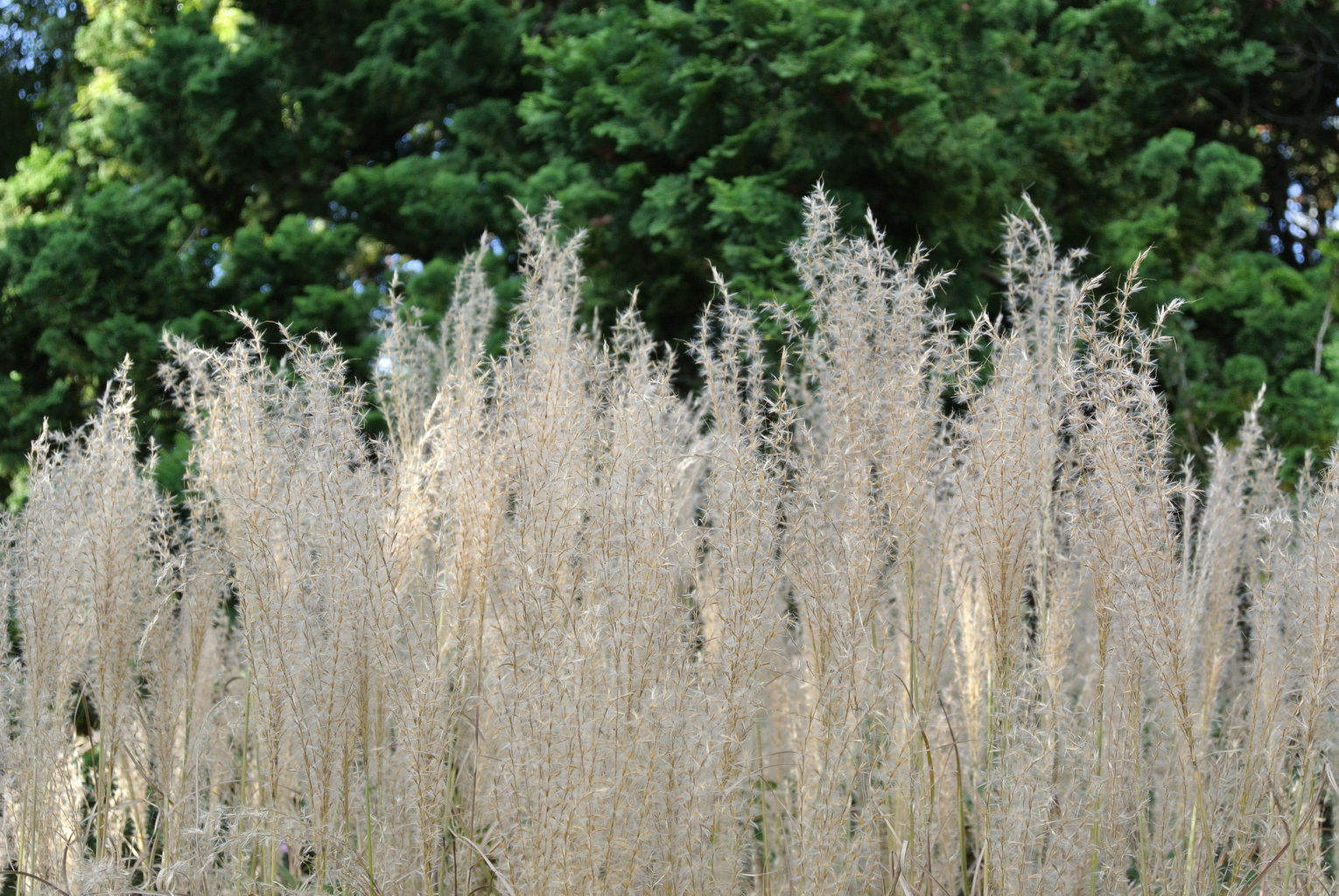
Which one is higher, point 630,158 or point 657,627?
point 630,158

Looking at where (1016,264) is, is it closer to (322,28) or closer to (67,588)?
(67,588)

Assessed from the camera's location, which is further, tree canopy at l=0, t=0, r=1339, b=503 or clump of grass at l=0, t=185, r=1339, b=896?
tree canopy at l=0, t=0, r=1339, b=503

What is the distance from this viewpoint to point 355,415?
2084 mm

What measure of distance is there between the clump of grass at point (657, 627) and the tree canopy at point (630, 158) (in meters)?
2.76

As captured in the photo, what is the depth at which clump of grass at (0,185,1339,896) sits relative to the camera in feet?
5.98

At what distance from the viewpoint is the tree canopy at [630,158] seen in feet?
18.3

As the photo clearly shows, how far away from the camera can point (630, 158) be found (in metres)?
6.17

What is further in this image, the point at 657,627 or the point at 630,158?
the point at 630,158

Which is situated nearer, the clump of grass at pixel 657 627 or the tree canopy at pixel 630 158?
the clump of grass at pixel 657 627

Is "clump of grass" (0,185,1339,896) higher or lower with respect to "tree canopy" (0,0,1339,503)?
lower

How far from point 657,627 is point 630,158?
185 inches

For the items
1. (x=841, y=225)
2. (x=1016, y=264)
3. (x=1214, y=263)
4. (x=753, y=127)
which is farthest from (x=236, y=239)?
(x=1214, y=263)

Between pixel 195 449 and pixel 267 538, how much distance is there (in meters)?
0.63

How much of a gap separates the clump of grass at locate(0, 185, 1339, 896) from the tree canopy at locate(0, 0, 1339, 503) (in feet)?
9.05
